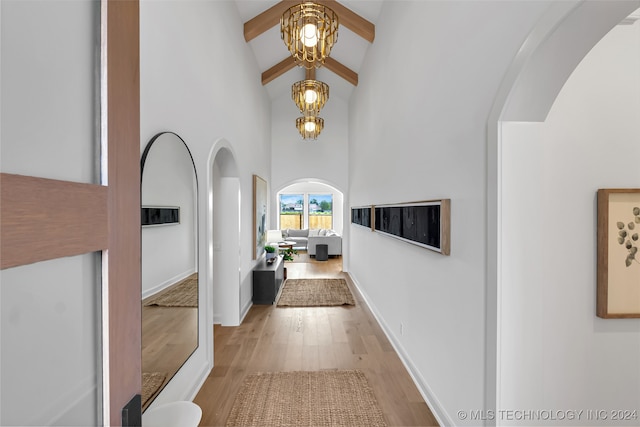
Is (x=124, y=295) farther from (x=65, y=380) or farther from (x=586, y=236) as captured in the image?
(x=586, y=236)

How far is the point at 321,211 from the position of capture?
42.6 ft

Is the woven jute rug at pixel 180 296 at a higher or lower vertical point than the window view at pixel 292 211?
lower

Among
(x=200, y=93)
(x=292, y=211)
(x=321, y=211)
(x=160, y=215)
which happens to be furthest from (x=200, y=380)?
(x=321, y=211)

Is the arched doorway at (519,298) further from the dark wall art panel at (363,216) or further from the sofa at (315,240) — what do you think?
the sofa at (315,240)

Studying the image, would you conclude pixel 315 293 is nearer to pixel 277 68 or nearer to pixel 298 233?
pixel 277 68

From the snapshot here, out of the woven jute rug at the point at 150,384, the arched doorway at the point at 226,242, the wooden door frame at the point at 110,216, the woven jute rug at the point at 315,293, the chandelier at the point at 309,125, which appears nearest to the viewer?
the wooden door frame at the point at 110,216

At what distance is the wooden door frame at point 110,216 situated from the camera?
48 centimetres

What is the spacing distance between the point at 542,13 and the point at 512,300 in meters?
1.19

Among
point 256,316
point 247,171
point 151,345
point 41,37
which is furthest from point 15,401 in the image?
point 247,171

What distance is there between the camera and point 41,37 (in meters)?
0.58

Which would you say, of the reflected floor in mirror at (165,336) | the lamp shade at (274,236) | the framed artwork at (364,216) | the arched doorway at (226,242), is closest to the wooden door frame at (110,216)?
the reflected floor in mirror at (165,336)

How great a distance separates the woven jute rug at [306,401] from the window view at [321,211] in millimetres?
10165

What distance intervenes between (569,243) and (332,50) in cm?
545

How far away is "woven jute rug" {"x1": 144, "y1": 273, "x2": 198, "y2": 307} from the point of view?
1.96m
